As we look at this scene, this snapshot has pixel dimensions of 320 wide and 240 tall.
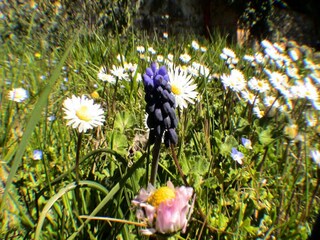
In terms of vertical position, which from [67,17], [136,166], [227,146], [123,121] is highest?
[67,17]

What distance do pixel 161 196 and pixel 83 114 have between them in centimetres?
46

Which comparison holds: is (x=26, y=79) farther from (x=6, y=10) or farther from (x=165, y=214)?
(x=165, y=214)

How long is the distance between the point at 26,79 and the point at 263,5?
7.29 meters

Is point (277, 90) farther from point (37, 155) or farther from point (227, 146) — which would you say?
point (37, 155)

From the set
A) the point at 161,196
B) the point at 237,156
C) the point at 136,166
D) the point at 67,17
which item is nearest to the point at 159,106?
the point at 136,166

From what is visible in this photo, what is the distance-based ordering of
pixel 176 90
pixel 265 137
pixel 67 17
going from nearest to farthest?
pixel 176 90 < pixel 265 137 < pixel 67 17

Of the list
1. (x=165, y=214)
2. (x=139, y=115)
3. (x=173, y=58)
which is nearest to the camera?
(x=165, y=214)

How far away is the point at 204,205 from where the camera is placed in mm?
1529

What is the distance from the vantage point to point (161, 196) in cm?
99

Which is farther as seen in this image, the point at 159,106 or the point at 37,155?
the point at 37,155

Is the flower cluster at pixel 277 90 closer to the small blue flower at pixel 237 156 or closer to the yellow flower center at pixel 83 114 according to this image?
the small blue flower at pixel 237 156

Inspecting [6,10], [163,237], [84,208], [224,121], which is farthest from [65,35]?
[163,237]

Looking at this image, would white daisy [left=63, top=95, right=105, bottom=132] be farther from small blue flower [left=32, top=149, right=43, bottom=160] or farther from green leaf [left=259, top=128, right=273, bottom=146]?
green leaf [left=259, top=128, right=273, bottom=146]

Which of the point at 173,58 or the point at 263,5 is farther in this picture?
the point at 263,5
